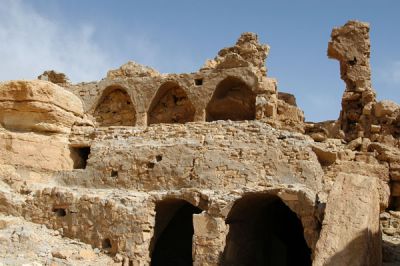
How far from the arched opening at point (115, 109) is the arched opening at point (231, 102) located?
354 centimetres

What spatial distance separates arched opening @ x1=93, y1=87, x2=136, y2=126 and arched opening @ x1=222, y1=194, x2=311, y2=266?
28.0ft

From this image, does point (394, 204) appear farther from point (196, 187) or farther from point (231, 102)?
point (231, 102)

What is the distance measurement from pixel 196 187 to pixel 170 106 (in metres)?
9.13

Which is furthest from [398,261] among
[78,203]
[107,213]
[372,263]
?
[78,203]

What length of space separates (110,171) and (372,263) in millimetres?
7203

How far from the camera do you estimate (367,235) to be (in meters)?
9.47

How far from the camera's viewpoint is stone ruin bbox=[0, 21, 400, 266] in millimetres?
10992

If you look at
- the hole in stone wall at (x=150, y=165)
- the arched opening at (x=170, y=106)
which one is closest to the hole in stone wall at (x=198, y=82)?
the arched opening at (x=170, y=106)

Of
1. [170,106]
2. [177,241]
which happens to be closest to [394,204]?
[177,241]

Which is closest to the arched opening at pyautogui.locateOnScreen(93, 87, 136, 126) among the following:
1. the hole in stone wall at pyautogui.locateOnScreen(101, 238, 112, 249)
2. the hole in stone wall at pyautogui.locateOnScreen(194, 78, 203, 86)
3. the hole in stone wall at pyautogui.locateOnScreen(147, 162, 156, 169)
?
the hole in stone wall at pyautogui.locateOnScreen(194, 78, 203, 86)

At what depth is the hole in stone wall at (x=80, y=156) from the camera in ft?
51.4

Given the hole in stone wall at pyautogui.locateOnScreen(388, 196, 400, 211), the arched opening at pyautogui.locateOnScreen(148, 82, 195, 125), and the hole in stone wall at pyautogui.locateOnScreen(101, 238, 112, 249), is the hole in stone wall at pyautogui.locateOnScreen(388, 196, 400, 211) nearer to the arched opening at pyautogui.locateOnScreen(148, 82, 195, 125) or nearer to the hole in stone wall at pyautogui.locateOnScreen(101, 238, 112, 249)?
the hole in stone wall at pyautogui.locateOnScreen(101, 238, 112, 249)

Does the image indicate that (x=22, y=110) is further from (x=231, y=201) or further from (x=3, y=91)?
(x=231, y=201)

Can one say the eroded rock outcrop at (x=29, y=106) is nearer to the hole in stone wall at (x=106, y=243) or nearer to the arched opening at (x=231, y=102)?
the hole in stone wall at (x=106, y=243)
